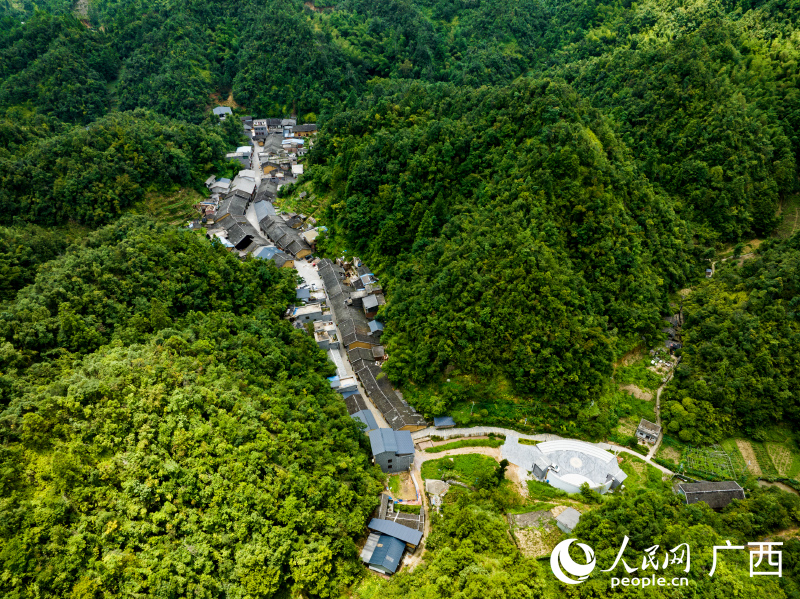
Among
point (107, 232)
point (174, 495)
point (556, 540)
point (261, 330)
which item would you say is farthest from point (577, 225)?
point (107, 232)

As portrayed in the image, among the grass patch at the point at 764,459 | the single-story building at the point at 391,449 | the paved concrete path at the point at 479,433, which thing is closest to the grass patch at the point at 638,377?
the paved concrete path at the point at 479,433

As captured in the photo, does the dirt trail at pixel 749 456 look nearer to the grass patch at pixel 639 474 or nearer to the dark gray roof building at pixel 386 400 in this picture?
the grass patch at pixel 639 474

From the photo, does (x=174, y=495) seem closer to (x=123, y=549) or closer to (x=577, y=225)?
(x=123, y=549)

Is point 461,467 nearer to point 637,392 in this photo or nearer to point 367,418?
point 367,418

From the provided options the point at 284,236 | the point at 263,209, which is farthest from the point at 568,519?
the point at 263,209

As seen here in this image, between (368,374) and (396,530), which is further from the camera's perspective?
(368,374)
